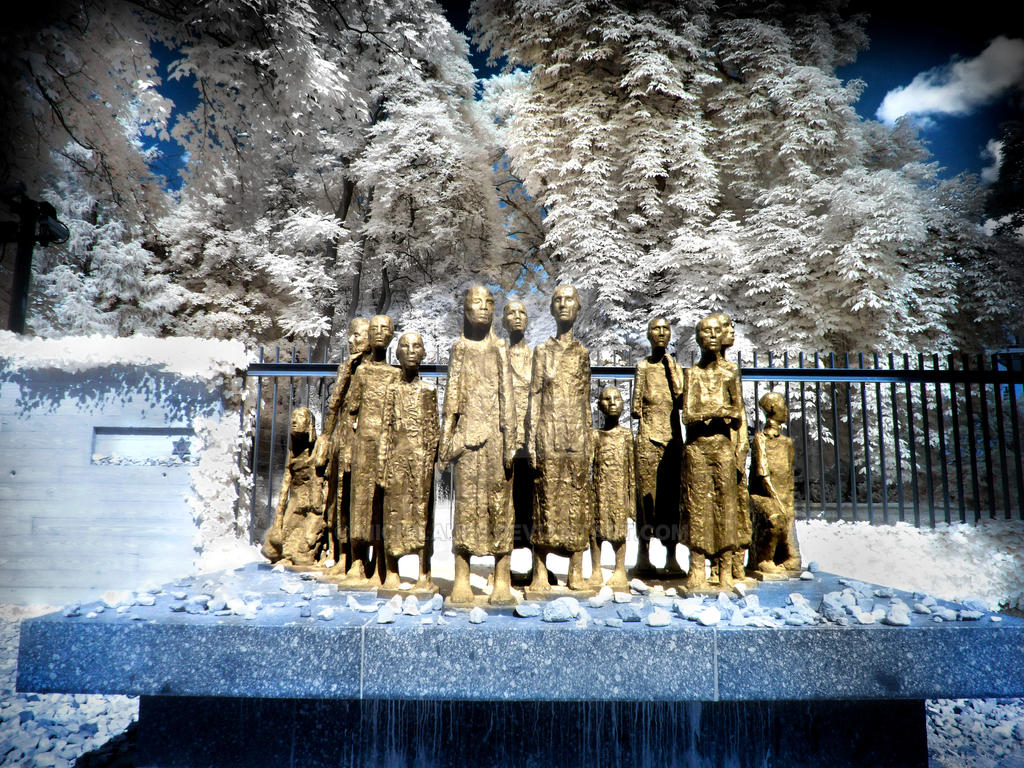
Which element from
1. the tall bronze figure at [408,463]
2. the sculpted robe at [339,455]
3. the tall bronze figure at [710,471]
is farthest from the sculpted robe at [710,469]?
the sculpted robe at [339,455]

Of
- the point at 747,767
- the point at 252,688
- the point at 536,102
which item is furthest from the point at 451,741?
the point at 536,102

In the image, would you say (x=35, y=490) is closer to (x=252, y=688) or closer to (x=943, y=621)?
(x=252, y=688)

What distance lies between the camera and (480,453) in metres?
3.52

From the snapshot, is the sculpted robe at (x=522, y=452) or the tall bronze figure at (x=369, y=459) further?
the tall bronze figure at (x=369, y=459)

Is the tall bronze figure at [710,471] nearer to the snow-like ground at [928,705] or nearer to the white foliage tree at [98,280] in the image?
the snow-like ground at [928,705]

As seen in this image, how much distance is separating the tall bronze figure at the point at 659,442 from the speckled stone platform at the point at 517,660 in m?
1.18

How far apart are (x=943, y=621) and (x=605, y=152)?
417 inches

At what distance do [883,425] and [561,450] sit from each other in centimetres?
794

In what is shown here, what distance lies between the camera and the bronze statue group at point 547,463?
356 cm

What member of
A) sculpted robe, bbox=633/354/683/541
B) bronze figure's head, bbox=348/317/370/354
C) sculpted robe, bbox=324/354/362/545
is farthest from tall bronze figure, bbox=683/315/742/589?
bronze figure's head, bbox=348/317/370/354

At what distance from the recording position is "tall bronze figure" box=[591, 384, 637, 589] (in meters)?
3.87

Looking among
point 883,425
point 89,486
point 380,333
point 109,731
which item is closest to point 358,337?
point 380,333

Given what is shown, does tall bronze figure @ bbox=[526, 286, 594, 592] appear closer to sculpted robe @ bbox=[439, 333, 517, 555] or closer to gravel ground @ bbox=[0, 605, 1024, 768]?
sculpted robe @ bbox=[439, 333, 517, 555]

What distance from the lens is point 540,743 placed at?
340 cm
